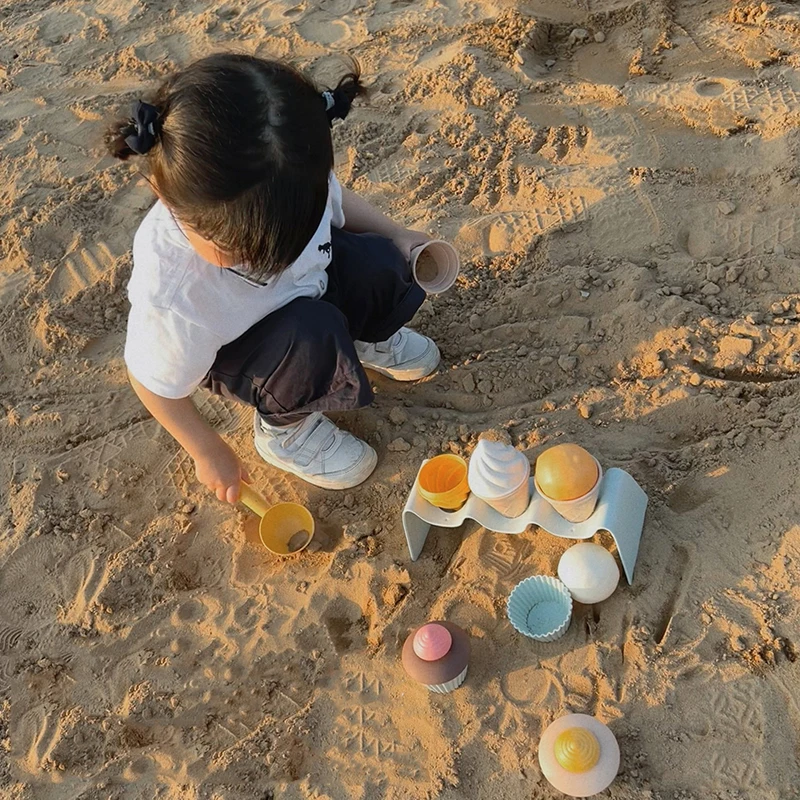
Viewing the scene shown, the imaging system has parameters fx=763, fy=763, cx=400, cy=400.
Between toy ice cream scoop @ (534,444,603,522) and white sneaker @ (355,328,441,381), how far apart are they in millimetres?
605

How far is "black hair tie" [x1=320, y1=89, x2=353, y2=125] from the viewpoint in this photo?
1469 millimetres

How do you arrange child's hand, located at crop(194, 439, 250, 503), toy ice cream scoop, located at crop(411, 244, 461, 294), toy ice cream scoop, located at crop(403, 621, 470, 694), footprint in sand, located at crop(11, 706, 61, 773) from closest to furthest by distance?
toy ice cream scoop, located at crop(403, 621, 470, 694), footprint in sand, located at crop(11, 706, 61, 773), child's hand, located at crop(194, 439, 250, 503), toy ice cream scoop, located at crop(411, 244, 461, 294)

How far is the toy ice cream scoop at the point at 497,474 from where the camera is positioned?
1601 mm

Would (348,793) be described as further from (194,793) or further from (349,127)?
(349,127)

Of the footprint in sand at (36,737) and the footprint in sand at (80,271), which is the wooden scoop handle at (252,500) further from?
the footprint in sand at (80,271)

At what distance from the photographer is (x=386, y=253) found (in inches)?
78.5

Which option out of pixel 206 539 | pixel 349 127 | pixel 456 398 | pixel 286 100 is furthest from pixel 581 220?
pixel 206 539

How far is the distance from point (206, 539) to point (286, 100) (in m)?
1.13

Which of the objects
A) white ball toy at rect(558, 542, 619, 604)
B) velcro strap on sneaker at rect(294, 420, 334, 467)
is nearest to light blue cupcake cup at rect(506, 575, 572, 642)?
white ball toy at rect(558, 542, 619, 604)

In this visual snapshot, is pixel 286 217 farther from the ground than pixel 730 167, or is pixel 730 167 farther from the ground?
pixel 286 217

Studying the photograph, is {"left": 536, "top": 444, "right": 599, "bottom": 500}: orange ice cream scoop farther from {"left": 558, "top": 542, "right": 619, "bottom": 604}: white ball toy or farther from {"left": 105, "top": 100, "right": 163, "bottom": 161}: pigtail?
{"left": 105, "top": 100, "right": 163, "bottom": 161}: pigtail

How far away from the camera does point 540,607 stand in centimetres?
168

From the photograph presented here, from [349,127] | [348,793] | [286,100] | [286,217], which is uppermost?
[286,100]

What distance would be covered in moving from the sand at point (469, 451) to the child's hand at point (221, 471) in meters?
0.20
